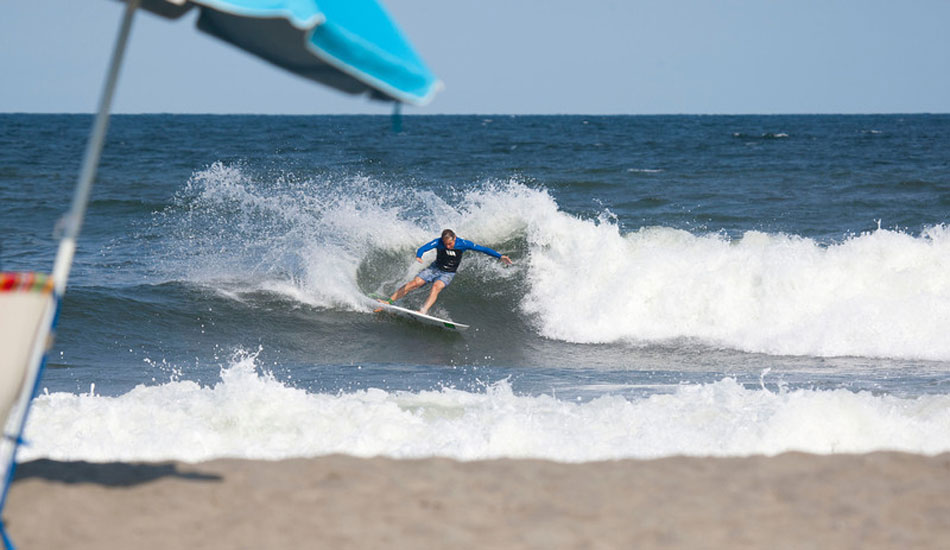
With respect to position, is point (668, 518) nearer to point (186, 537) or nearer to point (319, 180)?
point (186, 537)

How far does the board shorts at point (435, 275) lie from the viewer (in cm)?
1341

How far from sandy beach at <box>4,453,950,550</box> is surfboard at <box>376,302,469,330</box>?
7861mm

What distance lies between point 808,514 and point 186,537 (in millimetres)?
2718

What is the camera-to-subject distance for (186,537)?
3822 mm

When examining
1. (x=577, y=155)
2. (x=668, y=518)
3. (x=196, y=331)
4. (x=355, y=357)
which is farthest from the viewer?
(x=577, y=155)

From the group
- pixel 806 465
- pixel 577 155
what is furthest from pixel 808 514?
pixel 577 155

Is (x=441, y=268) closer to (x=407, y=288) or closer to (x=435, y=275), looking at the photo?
(x=435, y=275)

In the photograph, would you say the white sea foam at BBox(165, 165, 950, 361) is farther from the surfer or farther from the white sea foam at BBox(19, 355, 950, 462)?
the white sea foam at BBox(19, 355, 950, 462)

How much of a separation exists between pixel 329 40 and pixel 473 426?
359 centimetres

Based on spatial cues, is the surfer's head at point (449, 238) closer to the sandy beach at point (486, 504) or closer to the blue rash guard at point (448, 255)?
the blue rash guard at point (448, 255)

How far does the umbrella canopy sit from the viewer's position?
3.12m

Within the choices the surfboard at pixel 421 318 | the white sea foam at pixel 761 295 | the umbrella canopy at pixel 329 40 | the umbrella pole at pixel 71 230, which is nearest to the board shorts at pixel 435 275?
the surfboard at pixel 421 318

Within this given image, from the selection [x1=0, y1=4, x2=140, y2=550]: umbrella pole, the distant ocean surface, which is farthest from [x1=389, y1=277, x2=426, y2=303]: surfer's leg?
[x1=0, y1=4, x2=140, y2=550]: umbrella pole

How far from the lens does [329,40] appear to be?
3.26m
